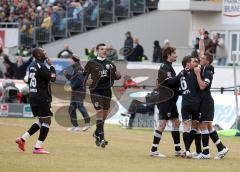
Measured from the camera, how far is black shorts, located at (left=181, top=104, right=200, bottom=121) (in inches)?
685

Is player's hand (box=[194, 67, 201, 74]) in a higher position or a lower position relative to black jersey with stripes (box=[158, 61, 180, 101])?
higher

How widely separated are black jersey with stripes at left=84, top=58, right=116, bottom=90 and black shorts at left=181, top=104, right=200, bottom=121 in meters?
2.28

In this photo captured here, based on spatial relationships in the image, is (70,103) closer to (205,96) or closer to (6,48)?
(205,96)

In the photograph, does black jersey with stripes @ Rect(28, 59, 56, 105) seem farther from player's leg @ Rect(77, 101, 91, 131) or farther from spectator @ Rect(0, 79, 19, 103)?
spectator @ Rect(0, 79, 19, 103)

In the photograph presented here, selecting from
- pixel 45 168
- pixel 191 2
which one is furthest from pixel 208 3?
pixel 45 168

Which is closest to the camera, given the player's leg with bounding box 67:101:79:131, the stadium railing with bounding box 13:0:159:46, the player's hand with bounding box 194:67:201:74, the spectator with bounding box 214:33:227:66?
the player's hand with bounding box 194:67:201:74

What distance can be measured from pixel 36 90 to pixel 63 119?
6626 millimetres

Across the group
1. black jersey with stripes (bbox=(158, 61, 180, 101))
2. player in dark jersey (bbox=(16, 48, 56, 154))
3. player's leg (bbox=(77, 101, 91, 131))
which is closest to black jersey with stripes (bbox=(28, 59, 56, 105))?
player in dark jersey (bbox=(16, 48, 56, 154))

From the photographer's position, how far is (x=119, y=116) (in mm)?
27234

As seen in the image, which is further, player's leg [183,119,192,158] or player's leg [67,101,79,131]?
player's leg [67,101,79,131]

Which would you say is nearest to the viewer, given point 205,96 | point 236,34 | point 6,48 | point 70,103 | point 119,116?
point 205,96

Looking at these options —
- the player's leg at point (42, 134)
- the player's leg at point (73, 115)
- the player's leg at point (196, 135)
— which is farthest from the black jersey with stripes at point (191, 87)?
the player's leg at point (73, 115)

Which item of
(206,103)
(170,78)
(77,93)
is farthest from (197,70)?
(77,93)

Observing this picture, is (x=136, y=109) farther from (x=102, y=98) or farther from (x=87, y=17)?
(x=87, y=17)
